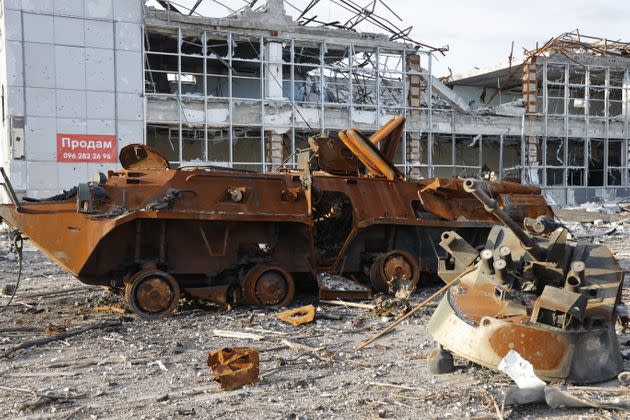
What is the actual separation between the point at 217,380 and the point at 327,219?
528 cm

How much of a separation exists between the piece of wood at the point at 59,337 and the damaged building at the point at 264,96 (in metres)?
13.8

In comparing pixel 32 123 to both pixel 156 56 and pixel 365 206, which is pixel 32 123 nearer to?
pixel 156 56

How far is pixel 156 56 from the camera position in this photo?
2555 cm

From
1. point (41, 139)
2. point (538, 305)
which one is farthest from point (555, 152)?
point (538, 305)

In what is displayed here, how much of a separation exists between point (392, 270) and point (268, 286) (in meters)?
2.13

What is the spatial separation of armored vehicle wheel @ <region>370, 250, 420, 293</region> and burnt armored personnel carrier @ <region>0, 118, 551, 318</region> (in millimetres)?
17

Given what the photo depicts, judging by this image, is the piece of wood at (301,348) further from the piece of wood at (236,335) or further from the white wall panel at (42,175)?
the white wall panel at (42,175)

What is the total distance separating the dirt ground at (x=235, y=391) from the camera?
5270mm

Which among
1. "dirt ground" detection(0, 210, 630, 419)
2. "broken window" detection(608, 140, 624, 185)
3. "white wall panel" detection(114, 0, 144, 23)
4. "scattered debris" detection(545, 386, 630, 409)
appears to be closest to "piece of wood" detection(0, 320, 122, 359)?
"dirt ground" detection(0, 210, 630, 419)

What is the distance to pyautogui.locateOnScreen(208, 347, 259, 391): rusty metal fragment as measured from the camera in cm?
579

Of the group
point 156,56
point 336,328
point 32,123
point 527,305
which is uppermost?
point 156,56

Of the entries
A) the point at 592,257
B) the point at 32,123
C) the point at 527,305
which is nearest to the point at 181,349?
the point at 527,305

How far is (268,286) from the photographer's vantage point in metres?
9.51

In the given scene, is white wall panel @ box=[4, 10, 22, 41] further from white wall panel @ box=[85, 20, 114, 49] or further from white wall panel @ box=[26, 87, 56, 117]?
white wall panel @ box=[85, 20, 114, 49]
